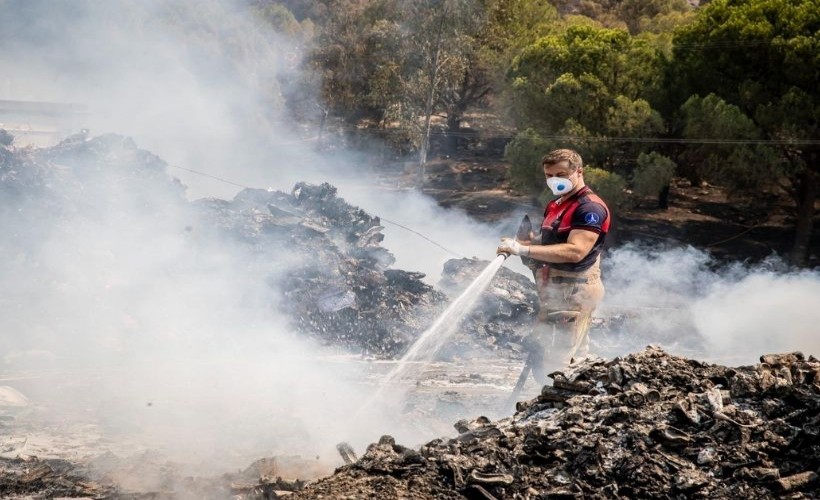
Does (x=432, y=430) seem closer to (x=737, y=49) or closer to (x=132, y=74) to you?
(x=737, y=49)

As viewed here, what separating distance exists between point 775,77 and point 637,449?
15236mm

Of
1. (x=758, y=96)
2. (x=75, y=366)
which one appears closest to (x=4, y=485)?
(x=75, y=366)

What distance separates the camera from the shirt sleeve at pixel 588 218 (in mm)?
5102

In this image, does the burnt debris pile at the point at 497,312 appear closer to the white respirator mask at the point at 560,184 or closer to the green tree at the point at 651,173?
the white respirator mask at the point at 560,184

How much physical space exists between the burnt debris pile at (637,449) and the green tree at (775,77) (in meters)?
13.7

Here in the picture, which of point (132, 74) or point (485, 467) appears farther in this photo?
point (132, 74)

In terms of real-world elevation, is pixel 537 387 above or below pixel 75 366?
above

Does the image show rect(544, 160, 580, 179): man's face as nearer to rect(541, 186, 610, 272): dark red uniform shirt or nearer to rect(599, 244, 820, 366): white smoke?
rect(541, 186, 610, 272): dark red uniform shirt

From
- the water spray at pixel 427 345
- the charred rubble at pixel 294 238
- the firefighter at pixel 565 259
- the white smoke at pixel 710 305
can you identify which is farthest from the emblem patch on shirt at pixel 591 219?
the white smoke at pixel 710 305

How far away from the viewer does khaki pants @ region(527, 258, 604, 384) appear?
5.28m

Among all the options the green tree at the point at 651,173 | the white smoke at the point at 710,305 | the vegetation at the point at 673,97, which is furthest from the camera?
the green tree at the point at 651,173

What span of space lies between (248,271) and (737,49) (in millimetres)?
11640

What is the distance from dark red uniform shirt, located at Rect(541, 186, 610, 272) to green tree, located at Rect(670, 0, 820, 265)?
12642mm

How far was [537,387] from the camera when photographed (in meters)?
7.09
